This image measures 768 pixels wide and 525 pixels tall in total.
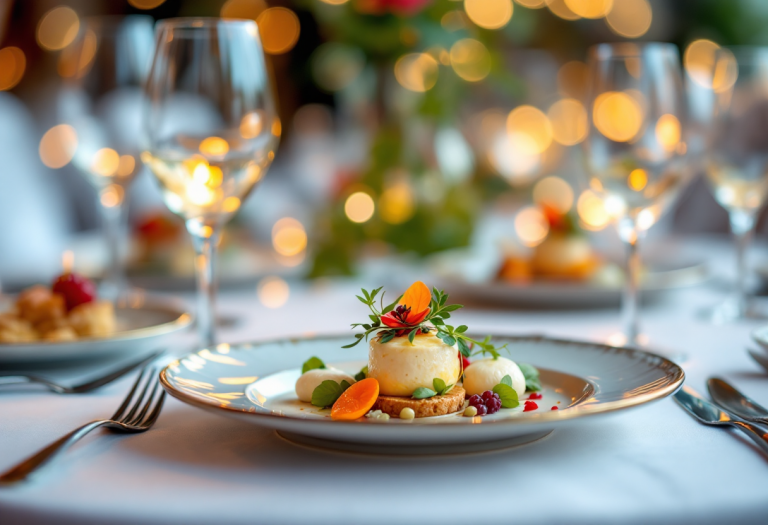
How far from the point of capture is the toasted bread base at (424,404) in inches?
27.6

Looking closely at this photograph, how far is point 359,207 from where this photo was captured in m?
2.07

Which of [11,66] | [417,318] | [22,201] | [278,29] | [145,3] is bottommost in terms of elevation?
[22,201]

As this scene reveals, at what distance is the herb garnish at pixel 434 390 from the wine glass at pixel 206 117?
1.52 feet

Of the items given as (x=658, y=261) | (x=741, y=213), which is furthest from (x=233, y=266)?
(x=741, y=213)

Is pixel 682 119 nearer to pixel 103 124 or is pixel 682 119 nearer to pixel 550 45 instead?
pixel 103 124

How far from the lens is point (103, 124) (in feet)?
4.80

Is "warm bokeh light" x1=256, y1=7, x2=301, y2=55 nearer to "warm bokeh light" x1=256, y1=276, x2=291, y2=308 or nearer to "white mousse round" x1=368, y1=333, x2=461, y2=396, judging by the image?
"warm bokeh light" x1=256, y1=276, x2=291, y2=308

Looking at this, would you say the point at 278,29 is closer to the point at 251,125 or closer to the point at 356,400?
the point at 251,125

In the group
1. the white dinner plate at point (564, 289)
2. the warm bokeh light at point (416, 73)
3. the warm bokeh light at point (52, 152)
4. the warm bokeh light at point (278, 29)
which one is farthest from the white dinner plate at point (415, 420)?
the warm bokeh light at point (278, 29)

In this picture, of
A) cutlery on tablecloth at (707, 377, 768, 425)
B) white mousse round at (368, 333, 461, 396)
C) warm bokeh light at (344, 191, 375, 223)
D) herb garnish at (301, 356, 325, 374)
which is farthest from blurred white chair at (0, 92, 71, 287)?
cutlery on tablecloth at (707, 377, 768, 425)

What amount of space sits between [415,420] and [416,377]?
0.07 metres

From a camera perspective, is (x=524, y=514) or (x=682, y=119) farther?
(x=682, y=119)

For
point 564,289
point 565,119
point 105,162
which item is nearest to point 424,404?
point 564,289

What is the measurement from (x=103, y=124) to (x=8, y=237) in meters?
2.08
